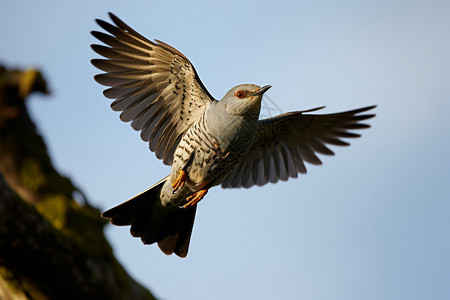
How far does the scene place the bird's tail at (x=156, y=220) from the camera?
18.0ft

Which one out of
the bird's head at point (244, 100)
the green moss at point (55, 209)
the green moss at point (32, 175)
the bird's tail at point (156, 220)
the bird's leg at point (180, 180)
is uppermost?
the green moss at point (32, 175)

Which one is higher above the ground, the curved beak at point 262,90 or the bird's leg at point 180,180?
the curved beak at point 262,90

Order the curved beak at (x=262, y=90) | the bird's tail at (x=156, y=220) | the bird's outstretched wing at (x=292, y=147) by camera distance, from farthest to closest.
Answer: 1. the bird's outstretched wing at (x=292, y=147)
2. the bird's tail at (x=156, y=220)
3. the curved beak at (x=262, y=90)

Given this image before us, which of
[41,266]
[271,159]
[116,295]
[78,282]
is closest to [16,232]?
[41,266]

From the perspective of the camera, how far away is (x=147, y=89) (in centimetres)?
542

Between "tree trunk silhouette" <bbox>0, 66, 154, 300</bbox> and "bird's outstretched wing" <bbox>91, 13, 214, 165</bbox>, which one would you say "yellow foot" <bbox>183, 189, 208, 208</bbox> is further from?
"tree trunk silhouette" <bbox>0, 66, 154, 300</bbox>

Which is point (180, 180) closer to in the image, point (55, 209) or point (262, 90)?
point (262, 90)

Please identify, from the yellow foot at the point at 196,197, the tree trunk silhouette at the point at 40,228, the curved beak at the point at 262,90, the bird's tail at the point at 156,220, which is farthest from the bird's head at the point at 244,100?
the tree trunk silhouette at the point at 40,228

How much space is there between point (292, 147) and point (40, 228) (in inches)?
136

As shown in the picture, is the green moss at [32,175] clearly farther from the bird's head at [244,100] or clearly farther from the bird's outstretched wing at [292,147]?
the bird's outstretched wing at [292,147]

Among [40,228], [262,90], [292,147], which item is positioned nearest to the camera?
[40,228]

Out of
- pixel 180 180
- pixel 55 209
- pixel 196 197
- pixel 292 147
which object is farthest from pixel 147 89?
pixel 292 147

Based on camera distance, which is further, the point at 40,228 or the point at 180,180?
the point at 180,180

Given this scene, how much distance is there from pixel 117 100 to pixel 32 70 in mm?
939
